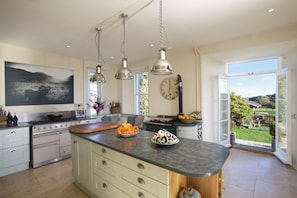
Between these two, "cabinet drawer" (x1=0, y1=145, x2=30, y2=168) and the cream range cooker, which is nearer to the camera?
"cabinet drawer" (x1=0, y1=145, x2=30, y2=168)

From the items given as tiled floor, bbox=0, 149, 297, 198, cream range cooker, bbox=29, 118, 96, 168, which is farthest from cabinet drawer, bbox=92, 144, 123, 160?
cream range cooker, bbox=29, 118, 96, 168

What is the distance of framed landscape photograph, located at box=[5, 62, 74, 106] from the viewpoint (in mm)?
3367

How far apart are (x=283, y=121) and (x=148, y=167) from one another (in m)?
3.74

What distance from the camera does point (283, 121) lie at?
352 centimetres

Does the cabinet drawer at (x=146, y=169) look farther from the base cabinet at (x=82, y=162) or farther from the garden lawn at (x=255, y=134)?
the garden lawn at (x=255, y=134)

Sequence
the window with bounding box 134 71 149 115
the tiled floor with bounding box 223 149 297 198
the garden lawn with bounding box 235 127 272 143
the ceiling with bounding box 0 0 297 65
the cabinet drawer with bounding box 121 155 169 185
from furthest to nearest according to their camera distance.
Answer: the window with bounding box 134 71 149 115, the garden lawn with bounding box 235 127 272 143, the tiled floor with bounding box 223 149 297 198, the ceiling with bounding box 0 0 297 65, the cabinet drawer with bounding box 121 155 169 185

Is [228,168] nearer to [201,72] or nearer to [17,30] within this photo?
[201,72]

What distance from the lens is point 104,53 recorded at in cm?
401

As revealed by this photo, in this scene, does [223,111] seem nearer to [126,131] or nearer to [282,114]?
[282,114]

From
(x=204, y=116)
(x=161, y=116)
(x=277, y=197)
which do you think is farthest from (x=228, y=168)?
(x=161, y=116)

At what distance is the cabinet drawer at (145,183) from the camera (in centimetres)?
132

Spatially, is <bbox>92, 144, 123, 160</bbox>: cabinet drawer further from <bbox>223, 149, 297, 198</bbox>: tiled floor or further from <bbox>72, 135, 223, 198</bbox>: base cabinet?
<bbox>223, 149, 297, 198</bbox>: tiled floor

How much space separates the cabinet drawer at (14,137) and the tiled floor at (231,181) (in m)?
0.58

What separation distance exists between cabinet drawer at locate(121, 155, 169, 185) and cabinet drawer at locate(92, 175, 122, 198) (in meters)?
0.41
